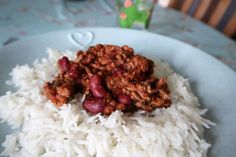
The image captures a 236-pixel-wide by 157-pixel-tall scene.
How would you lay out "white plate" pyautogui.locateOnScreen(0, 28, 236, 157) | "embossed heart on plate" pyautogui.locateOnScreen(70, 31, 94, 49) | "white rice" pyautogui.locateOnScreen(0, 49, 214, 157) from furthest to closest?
"embossed heart on plate" pyautogui.locateOnScreen(70, 31, 94, 49), "white plate" pyautogui.locateOnScreen(0, 28, 236, 157), "white rice" pyautogui.locateOnScreen(0, 49, 214, 157)

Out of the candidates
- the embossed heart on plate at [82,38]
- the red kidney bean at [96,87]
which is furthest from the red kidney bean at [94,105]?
the embossed heart on plate at [82,38]

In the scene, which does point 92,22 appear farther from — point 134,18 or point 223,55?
point 223,55

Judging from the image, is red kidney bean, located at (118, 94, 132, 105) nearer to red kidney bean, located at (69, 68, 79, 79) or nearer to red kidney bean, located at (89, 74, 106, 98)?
red kidney bean, located at (89, 74, 106, 98)

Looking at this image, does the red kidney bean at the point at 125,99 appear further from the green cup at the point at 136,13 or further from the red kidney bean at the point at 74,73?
the green cup at the point at 136,13

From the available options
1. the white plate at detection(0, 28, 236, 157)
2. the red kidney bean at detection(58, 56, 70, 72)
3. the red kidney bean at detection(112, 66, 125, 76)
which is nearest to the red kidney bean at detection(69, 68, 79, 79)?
the red kidney bean at detection(58, 56, 70, 72)

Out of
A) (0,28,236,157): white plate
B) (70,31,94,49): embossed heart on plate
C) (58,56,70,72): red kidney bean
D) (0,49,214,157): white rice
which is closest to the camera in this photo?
(0,49,214,157): white rice

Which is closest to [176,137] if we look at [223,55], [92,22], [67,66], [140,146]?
[140,146]

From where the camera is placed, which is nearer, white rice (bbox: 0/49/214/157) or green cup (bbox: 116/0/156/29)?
white rice (bbox: 0/49/214/157)
